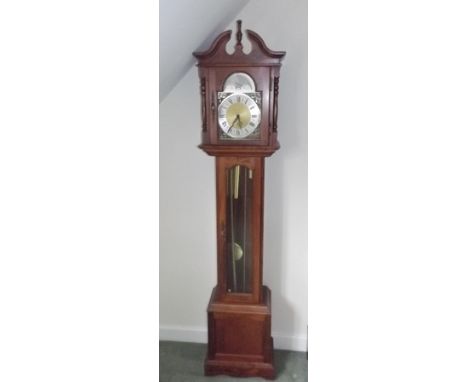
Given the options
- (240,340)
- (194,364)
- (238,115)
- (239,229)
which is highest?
(238,115)

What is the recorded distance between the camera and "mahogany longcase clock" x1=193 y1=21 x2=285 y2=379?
64.6 inches

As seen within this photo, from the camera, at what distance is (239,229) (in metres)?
1.85

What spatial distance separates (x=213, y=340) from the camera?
6.23 ft

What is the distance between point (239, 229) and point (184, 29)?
875 mm

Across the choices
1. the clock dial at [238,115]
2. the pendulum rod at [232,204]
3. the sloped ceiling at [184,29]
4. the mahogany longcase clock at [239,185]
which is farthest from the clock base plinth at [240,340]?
the sloped ceiling at [184,29]

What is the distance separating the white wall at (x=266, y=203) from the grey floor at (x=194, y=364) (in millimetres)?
56

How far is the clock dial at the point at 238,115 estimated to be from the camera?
5.48ft

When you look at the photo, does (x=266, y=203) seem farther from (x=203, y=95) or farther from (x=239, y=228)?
(x=203, y=95)

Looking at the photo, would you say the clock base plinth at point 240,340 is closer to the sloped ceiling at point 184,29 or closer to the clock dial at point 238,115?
the clock dial at point 238,115

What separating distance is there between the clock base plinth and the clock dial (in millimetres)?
771

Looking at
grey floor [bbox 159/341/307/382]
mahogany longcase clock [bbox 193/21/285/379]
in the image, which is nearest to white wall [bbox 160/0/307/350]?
grey floor [bbox 159/341/307/382]

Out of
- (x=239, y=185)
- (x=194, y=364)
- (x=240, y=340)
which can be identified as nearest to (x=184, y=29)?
(x=239, y=185)
